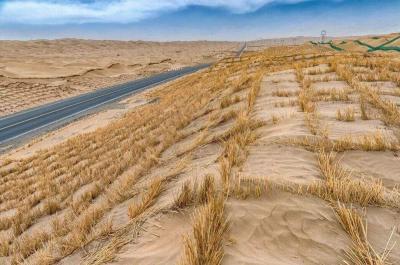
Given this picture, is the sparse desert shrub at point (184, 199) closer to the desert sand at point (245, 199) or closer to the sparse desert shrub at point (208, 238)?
the desert sand at point (245, 199)

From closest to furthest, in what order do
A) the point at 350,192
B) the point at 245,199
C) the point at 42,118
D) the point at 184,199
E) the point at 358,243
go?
the point at 358,243 → the point at 350,192 → the point at 245,199 → the point at 184,199 → the point at 42,118

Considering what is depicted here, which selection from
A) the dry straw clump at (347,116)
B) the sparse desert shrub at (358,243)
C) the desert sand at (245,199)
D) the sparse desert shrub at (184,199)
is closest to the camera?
the sparse desert shrub at (358,243)

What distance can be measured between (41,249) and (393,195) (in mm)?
4117

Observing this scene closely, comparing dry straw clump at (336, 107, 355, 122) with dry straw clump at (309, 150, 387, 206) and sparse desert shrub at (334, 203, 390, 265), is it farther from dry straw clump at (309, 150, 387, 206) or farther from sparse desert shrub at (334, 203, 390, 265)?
sparse desert shrub at (334, 203, 390, 265)

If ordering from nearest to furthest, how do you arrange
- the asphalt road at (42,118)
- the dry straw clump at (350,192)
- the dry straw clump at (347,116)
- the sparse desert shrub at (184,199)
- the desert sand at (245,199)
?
the desert sand at (245,199), the dry straw clump at (350,192), the sparse desert shrub at (184,199), the dry straw clump at (347,116), the asphalt road at (42,118)

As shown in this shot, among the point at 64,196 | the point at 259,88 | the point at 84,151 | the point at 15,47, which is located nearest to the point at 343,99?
the point at 259,88

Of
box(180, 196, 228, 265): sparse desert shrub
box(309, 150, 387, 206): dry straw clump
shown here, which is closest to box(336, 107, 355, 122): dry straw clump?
box(309, 150, 387, 206): dry straw clump

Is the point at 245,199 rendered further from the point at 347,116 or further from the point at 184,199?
the point at 347,116

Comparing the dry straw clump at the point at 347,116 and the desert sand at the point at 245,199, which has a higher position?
the dry straw clump at the point at 347,116

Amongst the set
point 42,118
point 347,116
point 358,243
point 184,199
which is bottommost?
point 42,118

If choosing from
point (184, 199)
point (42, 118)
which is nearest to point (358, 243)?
point (184, 199)

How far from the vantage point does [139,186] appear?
620 centimetres

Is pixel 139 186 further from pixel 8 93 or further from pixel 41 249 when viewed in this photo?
pixel 8 93

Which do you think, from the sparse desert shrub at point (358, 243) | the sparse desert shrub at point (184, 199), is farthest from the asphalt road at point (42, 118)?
the sparse desert shrub at point (358, 243)
